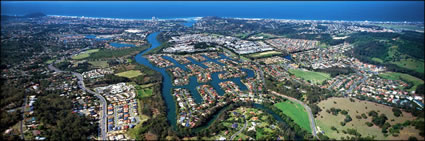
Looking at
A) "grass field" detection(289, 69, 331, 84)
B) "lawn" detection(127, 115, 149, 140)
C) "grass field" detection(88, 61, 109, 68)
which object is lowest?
"lawn" detection(127, 115, 149, 140)

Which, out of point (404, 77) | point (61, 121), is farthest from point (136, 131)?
point (404, 77)

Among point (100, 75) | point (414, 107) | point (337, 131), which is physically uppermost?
point (100, 75)

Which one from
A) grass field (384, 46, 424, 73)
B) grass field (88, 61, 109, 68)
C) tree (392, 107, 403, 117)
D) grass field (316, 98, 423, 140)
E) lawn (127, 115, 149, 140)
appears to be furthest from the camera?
grass field (88, 61, 109, 68)

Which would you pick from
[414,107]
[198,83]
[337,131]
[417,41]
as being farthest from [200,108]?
[417,41]

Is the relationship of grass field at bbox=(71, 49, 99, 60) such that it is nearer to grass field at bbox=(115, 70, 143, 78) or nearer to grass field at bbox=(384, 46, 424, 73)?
grass field at bbox=(115, 70, 143, 78)

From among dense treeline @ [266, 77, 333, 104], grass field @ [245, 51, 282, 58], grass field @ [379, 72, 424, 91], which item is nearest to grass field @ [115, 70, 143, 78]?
dense treeline @ [266, 77, 333, 104]

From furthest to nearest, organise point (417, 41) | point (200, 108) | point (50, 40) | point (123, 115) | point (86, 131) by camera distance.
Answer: point (50, 40), point (417, 41), point (200, 108), point (123, 115), point (86, 131)

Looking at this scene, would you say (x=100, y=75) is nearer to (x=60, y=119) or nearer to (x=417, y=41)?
(x=60, y=119)
